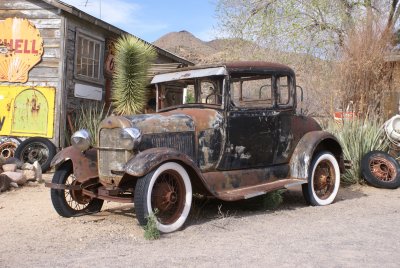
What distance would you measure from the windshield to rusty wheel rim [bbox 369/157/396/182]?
12.9 feet

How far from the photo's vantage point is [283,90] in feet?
20.5

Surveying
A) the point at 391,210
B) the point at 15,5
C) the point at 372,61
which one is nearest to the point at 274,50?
the point at 372,61

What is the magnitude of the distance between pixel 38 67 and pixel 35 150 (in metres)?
2.00

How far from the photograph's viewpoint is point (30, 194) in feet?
23.4

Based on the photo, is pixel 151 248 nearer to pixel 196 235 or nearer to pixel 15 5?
pixel 196 235

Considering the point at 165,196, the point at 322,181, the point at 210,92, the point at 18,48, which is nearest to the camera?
the point at 165,196

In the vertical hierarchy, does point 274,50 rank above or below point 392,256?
above

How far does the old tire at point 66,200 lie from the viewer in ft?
17.0

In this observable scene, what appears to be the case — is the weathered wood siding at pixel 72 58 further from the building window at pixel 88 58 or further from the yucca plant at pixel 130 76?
the yucca plant at pixel 130 76

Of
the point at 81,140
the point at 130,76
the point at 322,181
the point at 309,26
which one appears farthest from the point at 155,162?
the point at 309,26

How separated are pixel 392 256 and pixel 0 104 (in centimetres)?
926

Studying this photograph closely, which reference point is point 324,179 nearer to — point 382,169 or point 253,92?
point 253,92

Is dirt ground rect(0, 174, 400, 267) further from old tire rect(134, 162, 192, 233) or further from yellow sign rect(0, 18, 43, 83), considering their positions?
yellow sign rect(0, 18, 43, 83)

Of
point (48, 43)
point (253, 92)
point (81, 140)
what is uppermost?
point (48, 43)
